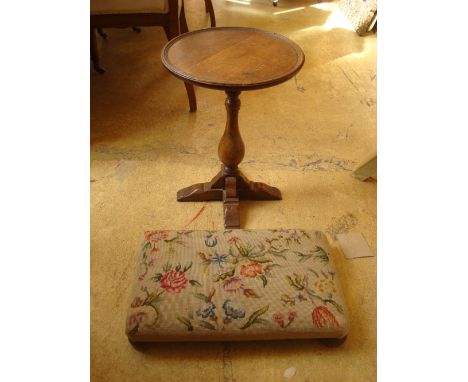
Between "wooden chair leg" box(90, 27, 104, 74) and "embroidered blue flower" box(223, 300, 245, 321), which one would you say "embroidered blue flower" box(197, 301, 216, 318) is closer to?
"embroidered blue flower" box(223, 300, 245, 321)


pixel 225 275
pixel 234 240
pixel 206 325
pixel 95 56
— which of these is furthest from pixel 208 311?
pixel 95 56

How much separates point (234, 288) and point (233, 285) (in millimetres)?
13

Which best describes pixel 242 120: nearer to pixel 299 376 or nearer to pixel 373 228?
pixel 373 228

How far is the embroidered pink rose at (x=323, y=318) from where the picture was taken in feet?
4.59

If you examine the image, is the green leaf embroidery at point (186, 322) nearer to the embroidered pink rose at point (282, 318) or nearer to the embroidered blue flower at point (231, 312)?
the embroidered blue flower at point (231, 312)

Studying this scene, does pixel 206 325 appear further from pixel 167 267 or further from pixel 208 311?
pixel 167 267

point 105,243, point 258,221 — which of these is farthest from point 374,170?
point 105,243

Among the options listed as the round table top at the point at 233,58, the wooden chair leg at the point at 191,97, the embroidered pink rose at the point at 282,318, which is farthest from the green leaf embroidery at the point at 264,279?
the wooden chair leg at the point at 191,97

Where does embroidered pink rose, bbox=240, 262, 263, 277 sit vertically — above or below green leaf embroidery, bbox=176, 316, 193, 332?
above

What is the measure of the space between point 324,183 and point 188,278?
35.5 inches

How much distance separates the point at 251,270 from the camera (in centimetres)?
154

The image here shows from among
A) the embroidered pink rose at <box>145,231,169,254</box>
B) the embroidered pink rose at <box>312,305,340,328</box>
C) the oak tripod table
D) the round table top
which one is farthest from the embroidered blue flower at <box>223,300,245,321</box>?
the round table top

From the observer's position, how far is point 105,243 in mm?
1803

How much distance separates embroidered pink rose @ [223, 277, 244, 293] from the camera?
147cm
